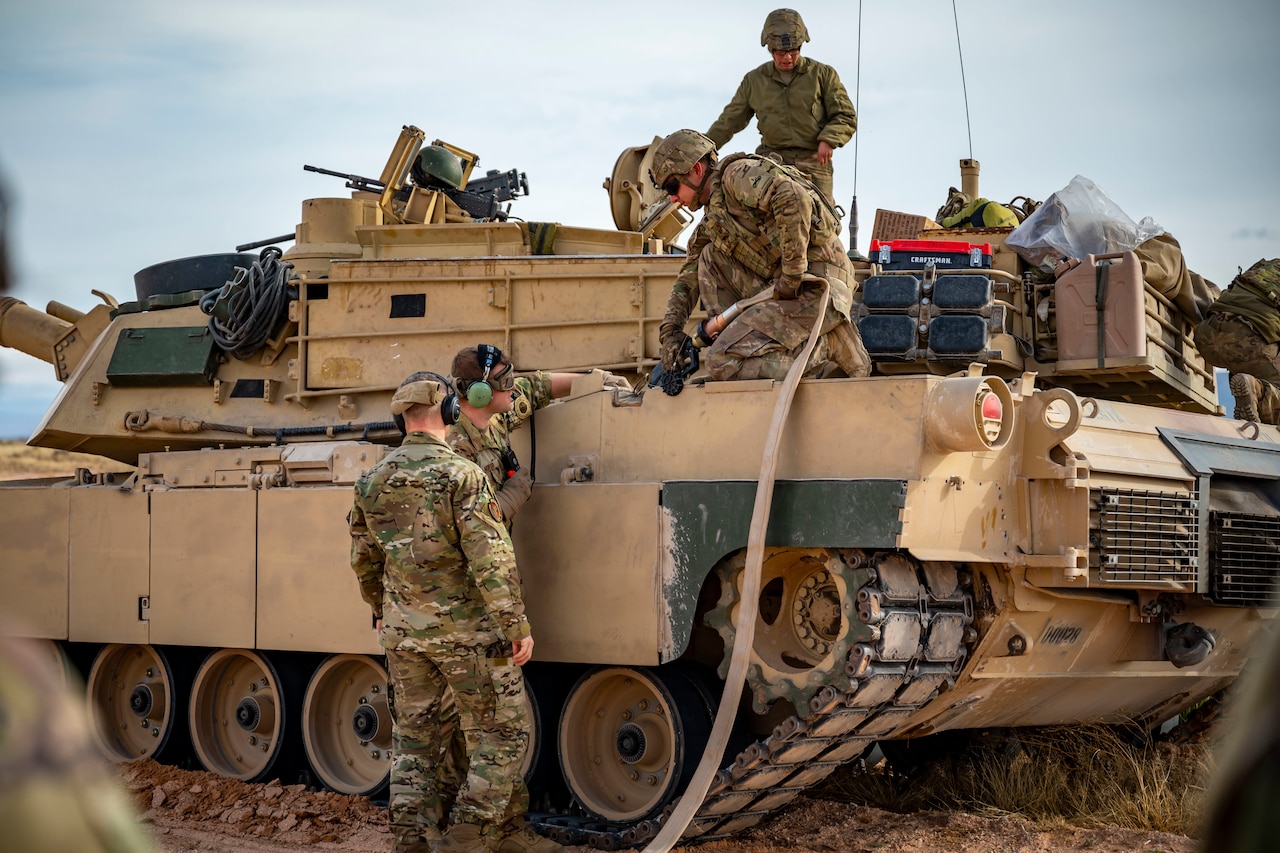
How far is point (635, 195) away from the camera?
9648 mm

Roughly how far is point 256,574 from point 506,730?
248cm

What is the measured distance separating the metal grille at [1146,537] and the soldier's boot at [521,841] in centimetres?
253

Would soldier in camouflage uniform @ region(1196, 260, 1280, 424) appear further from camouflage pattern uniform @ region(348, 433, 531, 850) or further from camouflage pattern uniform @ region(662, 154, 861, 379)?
camouflage pattern uniform @ region(348, 433, 531, 850)

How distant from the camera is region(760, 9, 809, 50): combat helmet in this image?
7963 millimetres

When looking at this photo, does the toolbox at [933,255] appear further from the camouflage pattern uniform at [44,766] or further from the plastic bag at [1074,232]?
the camouflage pattern uniform at [44,766]

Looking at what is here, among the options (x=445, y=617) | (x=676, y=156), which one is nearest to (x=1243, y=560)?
(x=676, y=156)

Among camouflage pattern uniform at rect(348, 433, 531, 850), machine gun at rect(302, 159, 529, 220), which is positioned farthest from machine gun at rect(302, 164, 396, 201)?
camouflage pattern uniform at rect(348, 433, 531, 850)

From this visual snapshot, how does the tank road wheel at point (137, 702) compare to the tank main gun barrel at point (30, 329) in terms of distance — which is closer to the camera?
the tank road wheel at point (137, 702)

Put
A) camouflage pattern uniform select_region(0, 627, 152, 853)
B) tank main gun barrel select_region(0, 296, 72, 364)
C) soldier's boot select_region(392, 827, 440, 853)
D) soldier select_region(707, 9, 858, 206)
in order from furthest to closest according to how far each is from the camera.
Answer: tank main gun barrel select_region(0, 296, 72, 364) → soldier select_region(707, 9, 858, 206) → soldier's boot select_region(392, 827, 440, 853) → camouflage pattern uniform select_region(0, 627, 152, 853)

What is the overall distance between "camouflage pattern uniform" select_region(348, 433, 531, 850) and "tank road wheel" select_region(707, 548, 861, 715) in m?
0.90

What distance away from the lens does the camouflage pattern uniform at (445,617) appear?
226 inches

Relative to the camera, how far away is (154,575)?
8258 mm

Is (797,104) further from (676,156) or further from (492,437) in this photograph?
(492,437)

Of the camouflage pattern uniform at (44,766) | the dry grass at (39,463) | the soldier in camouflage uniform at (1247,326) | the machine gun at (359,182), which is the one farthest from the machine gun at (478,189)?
the dry grass at (39,463)
